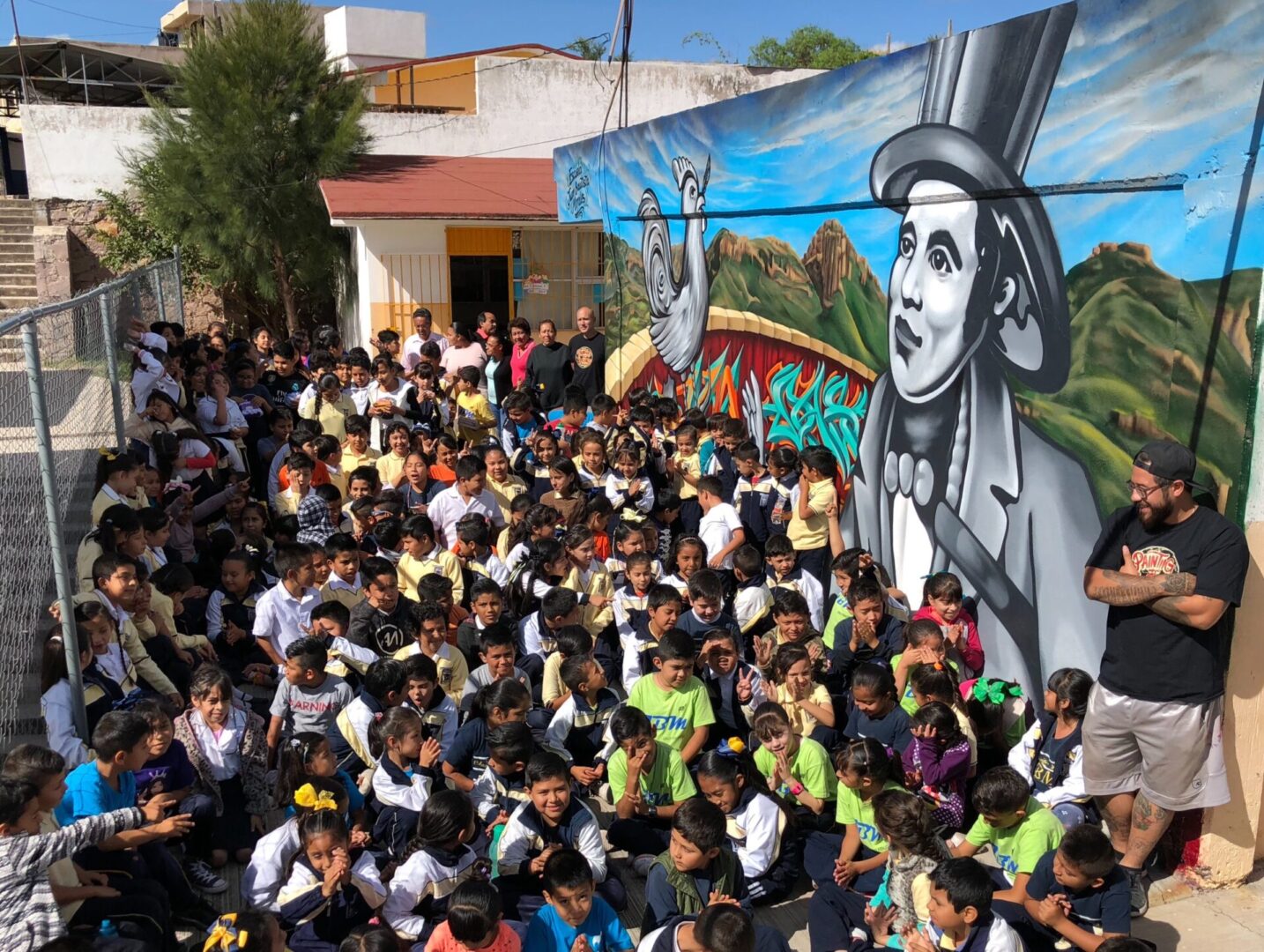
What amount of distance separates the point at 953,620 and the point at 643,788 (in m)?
2.04

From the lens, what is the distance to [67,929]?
362cm

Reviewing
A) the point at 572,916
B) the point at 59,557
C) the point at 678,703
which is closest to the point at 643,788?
the point at 678,703

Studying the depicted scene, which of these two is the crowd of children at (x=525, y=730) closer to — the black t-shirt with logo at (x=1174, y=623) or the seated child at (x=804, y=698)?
the seated child at (x=804, y=698)

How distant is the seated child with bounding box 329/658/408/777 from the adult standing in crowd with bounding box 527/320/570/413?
18.3 ft

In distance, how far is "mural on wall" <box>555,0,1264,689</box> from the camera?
4633 mm

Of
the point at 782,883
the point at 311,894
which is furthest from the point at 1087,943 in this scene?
the point at 311,894

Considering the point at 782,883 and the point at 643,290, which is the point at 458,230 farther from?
the point at 782,883

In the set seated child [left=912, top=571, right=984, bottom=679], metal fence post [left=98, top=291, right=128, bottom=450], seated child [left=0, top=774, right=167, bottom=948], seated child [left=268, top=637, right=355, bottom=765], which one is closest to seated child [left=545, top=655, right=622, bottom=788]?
seated child [left=268, top=637, right=355, bottom=765]

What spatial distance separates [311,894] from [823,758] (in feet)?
7.08

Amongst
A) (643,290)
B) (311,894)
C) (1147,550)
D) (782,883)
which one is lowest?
(782,883)

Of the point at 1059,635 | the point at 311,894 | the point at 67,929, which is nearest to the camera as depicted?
the point at 67,929

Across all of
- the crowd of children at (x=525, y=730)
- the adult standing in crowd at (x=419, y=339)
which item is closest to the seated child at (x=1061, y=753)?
the crowd of children at (x=525, y=730)

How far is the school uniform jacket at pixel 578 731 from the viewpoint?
17.2 ft

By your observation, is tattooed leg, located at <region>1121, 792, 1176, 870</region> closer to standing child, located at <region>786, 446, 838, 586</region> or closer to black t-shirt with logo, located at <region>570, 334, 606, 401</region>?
standing child, located at <region>786, 446, 838, 586</region>
